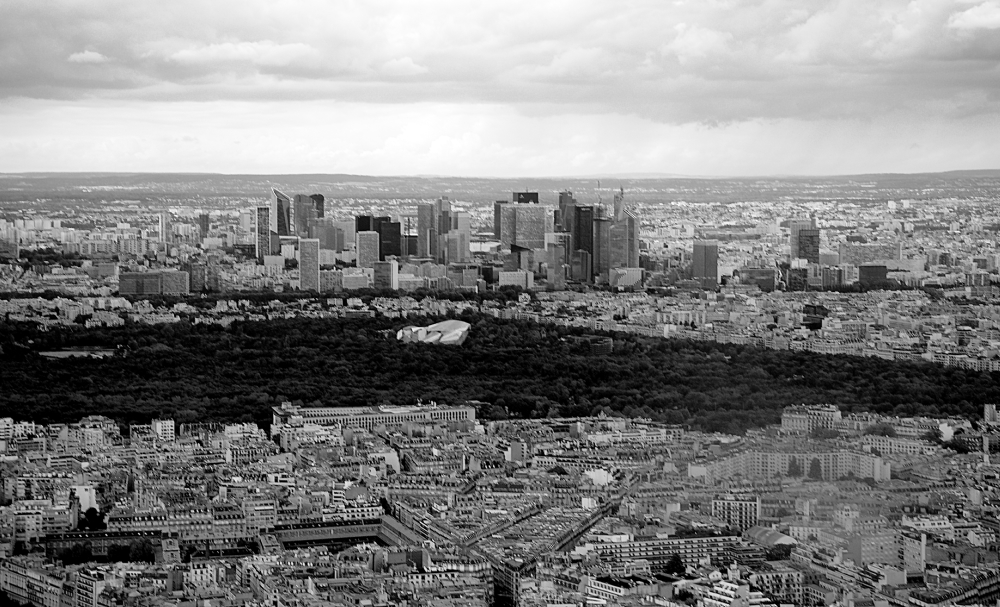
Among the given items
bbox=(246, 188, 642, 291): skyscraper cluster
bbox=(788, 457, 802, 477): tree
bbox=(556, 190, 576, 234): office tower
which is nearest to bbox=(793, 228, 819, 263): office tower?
bbox=(246, 188, 642, 291): skyscraper cluster

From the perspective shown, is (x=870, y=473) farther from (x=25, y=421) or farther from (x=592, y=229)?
(x=592, y=229)

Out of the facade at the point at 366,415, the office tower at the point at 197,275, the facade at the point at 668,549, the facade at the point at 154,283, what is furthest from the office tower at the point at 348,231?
the facade at the point at 668,549

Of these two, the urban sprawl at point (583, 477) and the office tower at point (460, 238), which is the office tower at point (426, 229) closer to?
the office tower at point (460, 238)

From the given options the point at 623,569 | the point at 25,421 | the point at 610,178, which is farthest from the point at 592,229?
the point at 623,569

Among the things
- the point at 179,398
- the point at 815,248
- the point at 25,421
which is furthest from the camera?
the point at 815,248

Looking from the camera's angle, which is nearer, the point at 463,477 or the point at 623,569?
the point at 623,569

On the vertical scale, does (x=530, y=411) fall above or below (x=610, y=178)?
below
